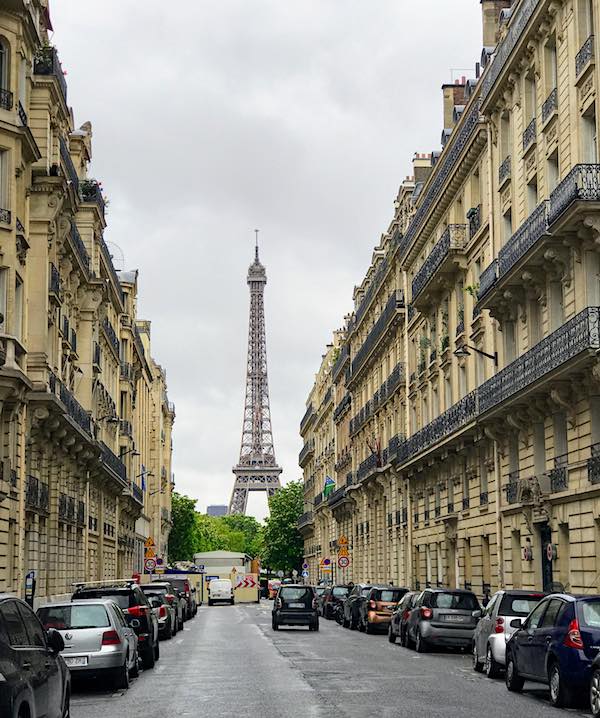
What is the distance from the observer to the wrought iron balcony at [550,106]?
31109 millimetres

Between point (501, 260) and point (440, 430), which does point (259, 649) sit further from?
point (440, 430)

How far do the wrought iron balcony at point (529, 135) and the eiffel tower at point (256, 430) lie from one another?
151 m

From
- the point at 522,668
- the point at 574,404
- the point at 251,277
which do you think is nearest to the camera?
the point at 522,668

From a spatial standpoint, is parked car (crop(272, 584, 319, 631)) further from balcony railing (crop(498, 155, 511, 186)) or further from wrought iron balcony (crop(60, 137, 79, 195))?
balcony railing (crop(498, 155, 511, 186))

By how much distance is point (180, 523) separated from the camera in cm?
14000

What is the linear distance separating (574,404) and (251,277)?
163215mm

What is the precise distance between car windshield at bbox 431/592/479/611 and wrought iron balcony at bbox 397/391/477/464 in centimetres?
911

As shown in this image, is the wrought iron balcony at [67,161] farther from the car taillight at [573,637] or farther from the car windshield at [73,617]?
the car taillight at [573,637]

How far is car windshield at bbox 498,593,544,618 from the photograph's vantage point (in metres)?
22.6

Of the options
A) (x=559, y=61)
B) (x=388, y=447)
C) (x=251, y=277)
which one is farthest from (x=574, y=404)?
(x=251, y=277)

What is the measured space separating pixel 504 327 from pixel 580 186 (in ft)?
34.2

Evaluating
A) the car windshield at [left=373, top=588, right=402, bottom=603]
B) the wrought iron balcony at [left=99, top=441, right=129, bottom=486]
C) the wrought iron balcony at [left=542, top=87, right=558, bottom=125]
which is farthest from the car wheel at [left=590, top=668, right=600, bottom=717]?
the wrought iron balcony at [left=99, top=441, right=129, bottom=486]

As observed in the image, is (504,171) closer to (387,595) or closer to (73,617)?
(387,595)

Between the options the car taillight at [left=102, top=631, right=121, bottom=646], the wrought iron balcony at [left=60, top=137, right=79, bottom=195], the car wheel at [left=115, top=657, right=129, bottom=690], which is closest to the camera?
the car taillight at [left=102, top=631, right=121, bottom=646]
